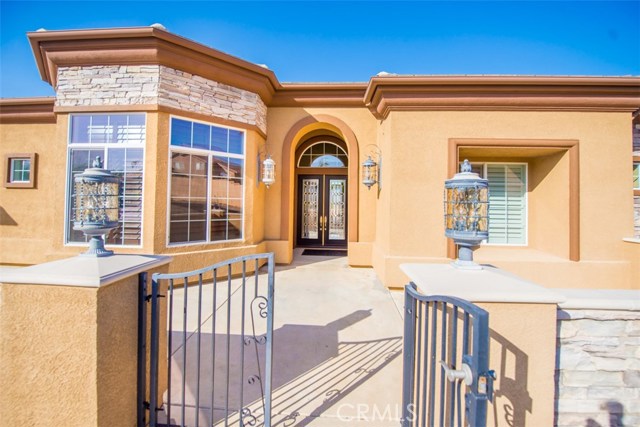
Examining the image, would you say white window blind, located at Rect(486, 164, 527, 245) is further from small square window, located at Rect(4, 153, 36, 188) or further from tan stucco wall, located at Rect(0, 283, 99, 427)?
small square window, located at Rect(4, 153, 36, 188)

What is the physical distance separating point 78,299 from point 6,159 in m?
9.58

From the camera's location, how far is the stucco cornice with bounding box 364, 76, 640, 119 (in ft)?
18.6

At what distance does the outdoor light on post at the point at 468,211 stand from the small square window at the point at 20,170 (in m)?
10.7

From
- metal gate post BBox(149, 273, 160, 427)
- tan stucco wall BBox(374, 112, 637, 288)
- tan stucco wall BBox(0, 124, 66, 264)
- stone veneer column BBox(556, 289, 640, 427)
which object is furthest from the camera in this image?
tan stucco wall BBox(0, 124, 66, 264)

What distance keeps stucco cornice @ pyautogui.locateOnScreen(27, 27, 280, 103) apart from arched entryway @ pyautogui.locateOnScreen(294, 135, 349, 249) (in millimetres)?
4733

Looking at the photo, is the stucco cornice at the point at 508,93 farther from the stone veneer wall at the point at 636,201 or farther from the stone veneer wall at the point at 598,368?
the stone veneer wall at the point at 598,368

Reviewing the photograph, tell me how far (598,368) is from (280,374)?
291 cm

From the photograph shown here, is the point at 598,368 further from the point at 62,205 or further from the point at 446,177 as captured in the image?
the point at 62,205

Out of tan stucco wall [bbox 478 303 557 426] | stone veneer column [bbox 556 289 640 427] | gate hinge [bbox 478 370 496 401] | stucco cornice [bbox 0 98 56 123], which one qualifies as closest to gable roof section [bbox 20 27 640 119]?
stucco cornice [bbox 0 98 56 123]

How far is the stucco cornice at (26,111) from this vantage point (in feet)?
23.2

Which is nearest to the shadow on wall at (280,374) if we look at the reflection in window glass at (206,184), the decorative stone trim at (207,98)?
the reflection in window glass at (206,184)

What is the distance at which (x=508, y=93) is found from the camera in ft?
19.1

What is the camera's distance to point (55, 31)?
5.42 meters

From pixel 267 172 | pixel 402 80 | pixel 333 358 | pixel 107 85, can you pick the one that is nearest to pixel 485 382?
pixel 333 358
